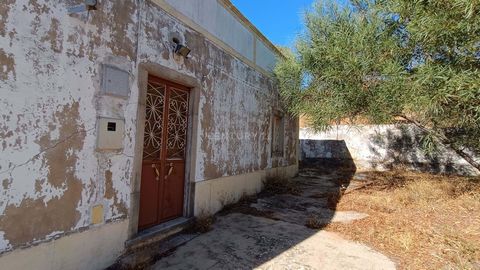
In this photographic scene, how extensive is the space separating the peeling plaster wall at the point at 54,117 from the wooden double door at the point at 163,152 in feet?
2.04

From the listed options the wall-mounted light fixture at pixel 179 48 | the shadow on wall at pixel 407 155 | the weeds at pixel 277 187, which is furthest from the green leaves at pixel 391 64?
the shadow on wall at pixel 407 155

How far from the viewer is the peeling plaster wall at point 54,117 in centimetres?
265

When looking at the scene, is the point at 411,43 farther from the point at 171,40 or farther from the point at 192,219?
the point at 192,219

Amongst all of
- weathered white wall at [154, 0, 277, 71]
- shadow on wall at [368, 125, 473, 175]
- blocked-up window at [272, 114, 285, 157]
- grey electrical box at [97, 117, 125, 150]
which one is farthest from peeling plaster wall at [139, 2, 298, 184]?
shadow on wall at [368, 125, 473, 175]

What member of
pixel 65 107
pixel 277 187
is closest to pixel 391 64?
pixel 277 187

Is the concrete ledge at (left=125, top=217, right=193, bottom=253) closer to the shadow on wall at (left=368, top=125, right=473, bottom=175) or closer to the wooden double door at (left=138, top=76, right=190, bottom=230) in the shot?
the wooden double door at (left=138, top=76, right=190, bottom=230)

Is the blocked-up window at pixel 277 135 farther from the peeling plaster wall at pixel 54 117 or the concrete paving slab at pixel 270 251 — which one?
the peeling plaster wall at pixel 54 117

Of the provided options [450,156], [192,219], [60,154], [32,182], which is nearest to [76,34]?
[60,154]

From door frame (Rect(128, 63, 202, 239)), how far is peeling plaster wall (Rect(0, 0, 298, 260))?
0.09 meters

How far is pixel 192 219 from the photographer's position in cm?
516

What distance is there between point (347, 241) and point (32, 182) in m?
4.20

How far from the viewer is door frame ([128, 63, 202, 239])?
402cm

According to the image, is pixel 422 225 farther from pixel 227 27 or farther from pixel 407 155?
pixel 407 155

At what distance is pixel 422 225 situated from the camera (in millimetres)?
5328
